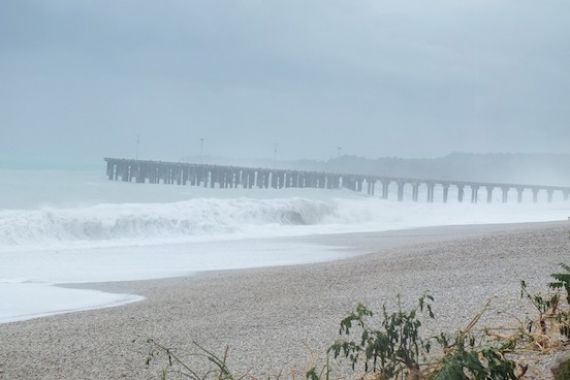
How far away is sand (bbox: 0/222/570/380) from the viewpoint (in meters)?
4.50

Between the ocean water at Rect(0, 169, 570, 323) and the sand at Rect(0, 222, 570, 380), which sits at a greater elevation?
the sand at Rect(0, 222, 570, 380)

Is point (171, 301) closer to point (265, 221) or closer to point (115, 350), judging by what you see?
point (115, 350)

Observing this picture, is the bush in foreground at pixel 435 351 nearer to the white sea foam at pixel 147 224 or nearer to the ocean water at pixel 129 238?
the ocean water at pixel 129 238

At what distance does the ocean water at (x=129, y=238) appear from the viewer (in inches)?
377

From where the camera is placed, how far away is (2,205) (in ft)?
78.6

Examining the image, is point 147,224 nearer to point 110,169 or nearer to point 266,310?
point 266,310

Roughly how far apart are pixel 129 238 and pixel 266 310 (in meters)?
13.6

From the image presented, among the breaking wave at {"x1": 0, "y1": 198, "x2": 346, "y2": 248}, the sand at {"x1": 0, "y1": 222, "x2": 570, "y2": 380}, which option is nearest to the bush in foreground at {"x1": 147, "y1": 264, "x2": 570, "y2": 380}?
the sand at {"x1": 0, "y1": 222, "x2": 570, "y2": 380}

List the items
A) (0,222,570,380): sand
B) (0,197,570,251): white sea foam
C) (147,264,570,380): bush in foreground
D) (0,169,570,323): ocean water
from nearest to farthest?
(147,264,570,380): bush in foreground < (0,222,570,380): sand < (0,169,570,323): ocean water < (0,197,570,251): white sea foam

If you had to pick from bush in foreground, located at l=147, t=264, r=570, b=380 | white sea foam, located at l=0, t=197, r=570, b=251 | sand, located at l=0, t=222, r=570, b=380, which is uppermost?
bush in foreground, located at l=147, t=264, r=570, b=380

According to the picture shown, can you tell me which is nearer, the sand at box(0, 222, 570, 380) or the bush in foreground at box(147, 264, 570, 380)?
the bush in foreground at box(147, 264, 570, 380)

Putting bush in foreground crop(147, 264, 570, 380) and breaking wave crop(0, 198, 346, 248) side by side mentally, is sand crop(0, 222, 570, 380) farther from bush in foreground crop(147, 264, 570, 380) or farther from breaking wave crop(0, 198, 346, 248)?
breaking wave crop(0, 198, 346, 248)

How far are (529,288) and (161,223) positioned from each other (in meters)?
15.7

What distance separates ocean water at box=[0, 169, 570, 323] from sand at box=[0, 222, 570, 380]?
966mm
